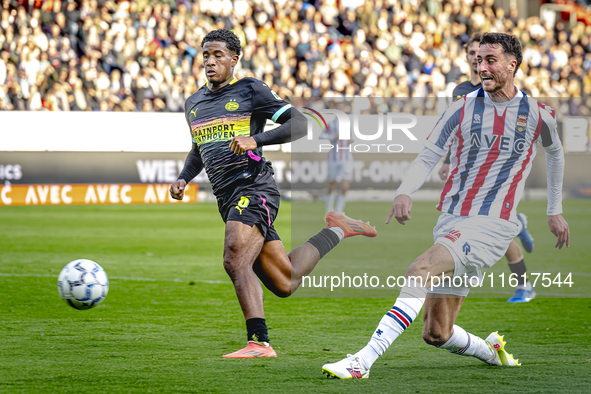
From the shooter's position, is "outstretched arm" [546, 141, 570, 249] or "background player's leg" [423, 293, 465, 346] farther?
"outstretched arm" [546, 141, 570, 249]

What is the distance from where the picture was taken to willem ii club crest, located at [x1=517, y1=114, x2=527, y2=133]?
4684 millimetres

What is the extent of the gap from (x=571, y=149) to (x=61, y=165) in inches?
430

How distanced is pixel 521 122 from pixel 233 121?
181 centimetres

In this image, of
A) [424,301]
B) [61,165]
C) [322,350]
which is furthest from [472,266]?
[61,165]

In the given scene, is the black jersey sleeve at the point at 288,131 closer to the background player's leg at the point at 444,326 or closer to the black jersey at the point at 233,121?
the black jersey at the point at 233,121

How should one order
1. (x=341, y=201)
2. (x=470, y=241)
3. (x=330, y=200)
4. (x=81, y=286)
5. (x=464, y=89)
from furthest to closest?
(x=330, y=200) < (x=341, y=201) < (x=464, y=89) < (x=81, y=286) < (x=470, y=241)

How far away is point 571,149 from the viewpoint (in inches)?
648

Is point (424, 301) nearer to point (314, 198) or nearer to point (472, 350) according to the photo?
point (472, 350)

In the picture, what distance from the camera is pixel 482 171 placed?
4.70 metres

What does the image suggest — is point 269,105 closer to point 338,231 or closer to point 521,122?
point 338,231

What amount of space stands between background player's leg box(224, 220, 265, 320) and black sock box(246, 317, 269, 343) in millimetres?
32

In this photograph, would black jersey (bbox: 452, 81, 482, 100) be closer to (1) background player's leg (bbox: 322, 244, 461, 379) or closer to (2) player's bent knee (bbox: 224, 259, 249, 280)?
(2) player's bent knee (bbox: 224, 259, 249, 280)

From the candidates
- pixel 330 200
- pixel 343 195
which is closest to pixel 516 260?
pixel 343 195

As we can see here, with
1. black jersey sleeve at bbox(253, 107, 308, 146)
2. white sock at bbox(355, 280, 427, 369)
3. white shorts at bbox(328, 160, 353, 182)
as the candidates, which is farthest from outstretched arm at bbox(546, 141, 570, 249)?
white shorts at bbox(328, 160, 353, 182)
